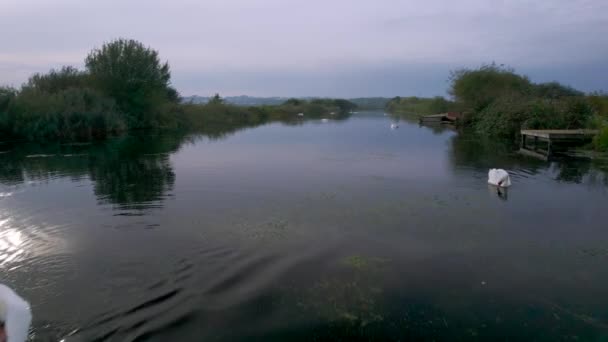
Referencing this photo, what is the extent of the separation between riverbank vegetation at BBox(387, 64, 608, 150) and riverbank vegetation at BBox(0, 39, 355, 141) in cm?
2676

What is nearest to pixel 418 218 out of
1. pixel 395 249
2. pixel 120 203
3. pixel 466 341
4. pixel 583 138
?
pixel 395 249

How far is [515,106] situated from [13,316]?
2933cm

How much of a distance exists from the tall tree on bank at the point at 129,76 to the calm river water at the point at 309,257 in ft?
83.1

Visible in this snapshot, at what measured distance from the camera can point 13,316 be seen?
1536 millimetres

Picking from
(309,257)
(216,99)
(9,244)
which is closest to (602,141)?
(309,257)

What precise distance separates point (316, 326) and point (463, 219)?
15.7 feet

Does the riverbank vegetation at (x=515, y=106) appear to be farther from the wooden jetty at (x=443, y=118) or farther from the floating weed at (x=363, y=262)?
the floating weed at (x=363, y=262)

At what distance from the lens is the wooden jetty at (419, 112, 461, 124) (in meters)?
42.5

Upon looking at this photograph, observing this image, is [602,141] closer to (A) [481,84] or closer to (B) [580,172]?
(B) [580,172]

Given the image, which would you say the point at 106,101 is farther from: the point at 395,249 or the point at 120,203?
the point at 395,249

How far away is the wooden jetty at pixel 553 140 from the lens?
708 inches

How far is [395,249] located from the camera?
6570mm

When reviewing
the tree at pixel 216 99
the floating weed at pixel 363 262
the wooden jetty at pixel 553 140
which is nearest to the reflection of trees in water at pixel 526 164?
the wooden jetty at pixel 553 140

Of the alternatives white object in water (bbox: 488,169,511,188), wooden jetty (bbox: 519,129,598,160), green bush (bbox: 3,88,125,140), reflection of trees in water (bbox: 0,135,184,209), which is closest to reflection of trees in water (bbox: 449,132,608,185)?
A: wooden jetty (bbox: 519,129,598,160)
